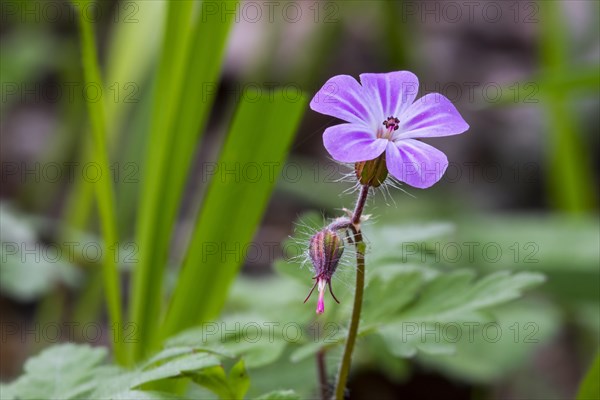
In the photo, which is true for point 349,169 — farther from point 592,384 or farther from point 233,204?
point 592,384

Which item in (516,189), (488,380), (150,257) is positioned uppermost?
(516,189)

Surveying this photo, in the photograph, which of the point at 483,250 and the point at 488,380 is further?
the point at 483,250

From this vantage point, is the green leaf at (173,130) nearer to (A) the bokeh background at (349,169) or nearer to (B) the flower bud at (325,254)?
(A) the bokeh background at (349,169)

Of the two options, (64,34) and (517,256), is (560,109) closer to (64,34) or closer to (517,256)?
(517,256)

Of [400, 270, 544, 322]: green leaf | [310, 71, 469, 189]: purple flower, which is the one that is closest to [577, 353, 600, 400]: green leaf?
[400, 270, 544, 322]: green leaf

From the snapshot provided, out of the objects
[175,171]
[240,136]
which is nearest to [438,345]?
[240,136]

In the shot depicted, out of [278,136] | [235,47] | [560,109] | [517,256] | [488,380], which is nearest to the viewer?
[278,136]

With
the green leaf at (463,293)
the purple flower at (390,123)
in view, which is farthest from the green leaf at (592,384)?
the purple flower at (390,123)

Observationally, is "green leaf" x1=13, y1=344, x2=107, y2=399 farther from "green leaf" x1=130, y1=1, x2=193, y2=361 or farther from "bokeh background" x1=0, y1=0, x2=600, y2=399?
"bokeh background" x1=0, y1=0, x2=600, y2=399
